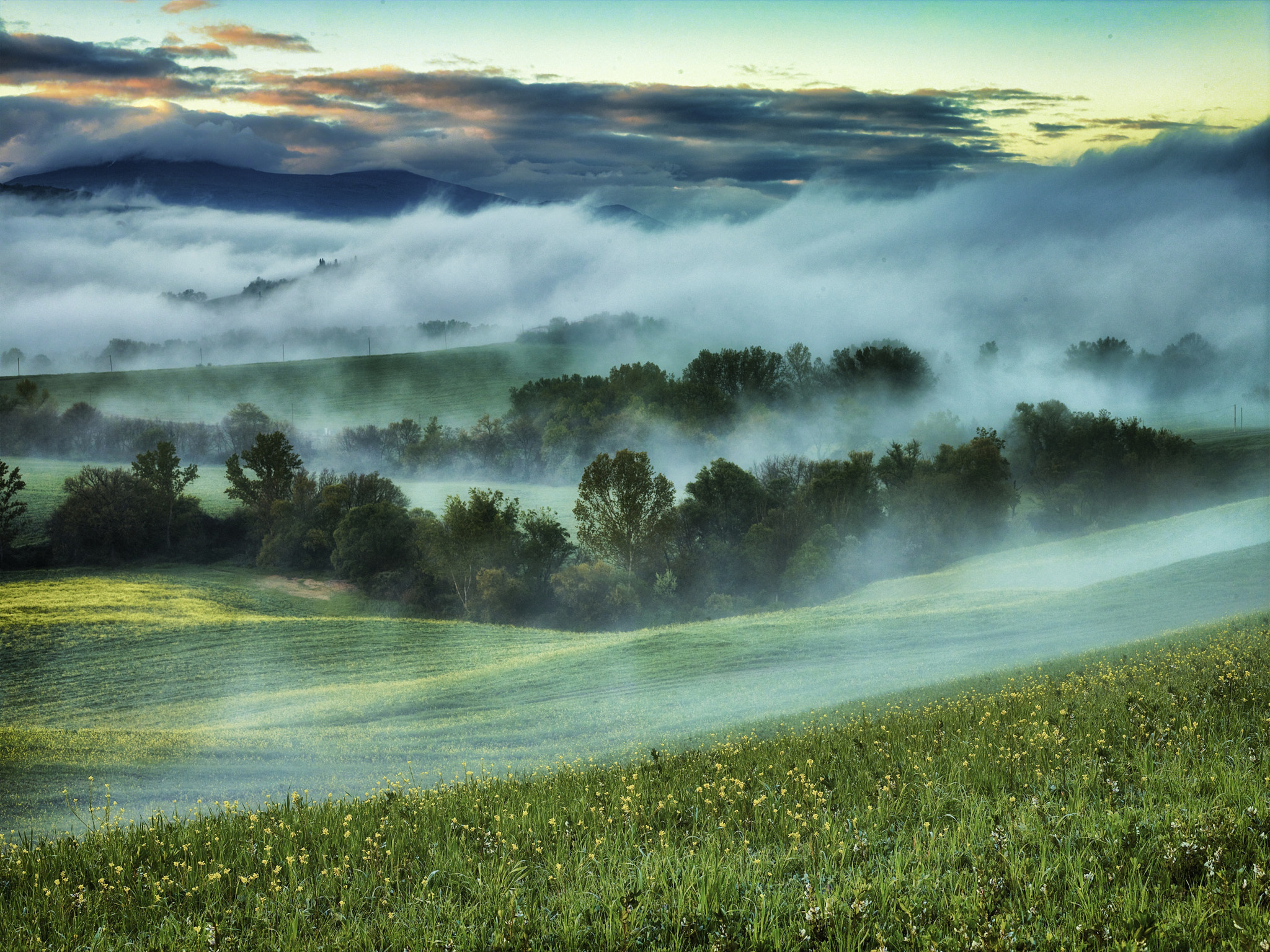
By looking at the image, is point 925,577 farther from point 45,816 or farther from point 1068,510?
point 45,816

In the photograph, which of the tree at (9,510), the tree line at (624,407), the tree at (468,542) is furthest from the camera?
the tree line at (624,407)

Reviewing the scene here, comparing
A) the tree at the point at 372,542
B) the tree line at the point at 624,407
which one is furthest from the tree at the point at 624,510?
the tree line at the point at 624,407

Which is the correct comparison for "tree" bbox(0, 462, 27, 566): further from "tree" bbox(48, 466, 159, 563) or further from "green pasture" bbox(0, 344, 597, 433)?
"green pasture" bbox(0, 344, 597, 433)

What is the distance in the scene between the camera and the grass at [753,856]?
5.23 m

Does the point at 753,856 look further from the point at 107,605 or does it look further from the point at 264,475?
the point at 264,475

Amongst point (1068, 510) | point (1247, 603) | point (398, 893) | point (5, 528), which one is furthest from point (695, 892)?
point (1068, 510)

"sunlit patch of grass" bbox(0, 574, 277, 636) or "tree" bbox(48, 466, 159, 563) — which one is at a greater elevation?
"tree" bbox(48, 466, 159, 563)

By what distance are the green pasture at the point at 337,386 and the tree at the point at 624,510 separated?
65676mm

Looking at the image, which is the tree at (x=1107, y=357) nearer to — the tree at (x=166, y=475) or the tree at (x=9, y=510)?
the tree at (x=166, y=475)

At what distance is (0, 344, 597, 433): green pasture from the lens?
138 metres

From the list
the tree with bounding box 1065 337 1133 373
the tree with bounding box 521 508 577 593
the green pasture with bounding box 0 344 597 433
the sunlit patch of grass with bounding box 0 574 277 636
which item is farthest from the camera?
→ the tree with bounding box 1065 337 1133 373

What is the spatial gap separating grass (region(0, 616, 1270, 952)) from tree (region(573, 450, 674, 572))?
8121cm

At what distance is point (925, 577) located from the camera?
7650 cm

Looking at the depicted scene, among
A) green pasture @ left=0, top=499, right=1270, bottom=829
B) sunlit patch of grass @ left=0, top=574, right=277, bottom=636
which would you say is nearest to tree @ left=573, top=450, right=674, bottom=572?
green pasture @ left=0, top=499, right=1270, bottom=829
